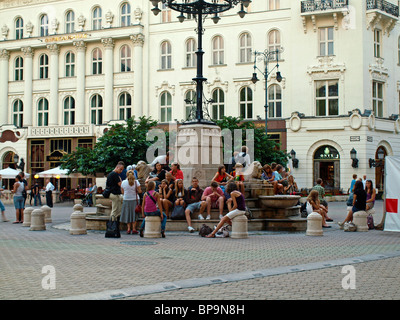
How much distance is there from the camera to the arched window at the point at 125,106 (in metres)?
48.0

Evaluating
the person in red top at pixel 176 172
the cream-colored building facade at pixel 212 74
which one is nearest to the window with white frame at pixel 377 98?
the cream-colored building facade at pixel 212 74

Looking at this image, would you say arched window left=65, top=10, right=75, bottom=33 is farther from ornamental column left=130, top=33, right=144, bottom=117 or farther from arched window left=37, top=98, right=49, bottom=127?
arched window left=37, top=98, right=49, bottom=127

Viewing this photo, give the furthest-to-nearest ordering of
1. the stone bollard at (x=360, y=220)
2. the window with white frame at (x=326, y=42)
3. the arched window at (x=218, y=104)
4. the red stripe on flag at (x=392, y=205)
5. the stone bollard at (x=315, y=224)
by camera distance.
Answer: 1. the arched window at (x=218, y=104)
2. the window with white frame at (x=326, y=42)
3. the stone bollard at (x=360, y=220)
4. the red stripe on flag at (x=392, y=205)
5. the stone bollard at (x=315, y=224)

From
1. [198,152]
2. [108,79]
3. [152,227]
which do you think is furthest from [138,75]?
[152,227]

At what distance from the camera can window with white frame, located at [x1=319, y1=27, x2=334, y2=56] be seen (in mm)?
41719

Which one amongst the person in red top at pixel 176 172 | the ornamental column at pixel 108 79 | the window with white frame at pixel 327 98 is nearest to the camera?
the person in red top at pixel 176 172

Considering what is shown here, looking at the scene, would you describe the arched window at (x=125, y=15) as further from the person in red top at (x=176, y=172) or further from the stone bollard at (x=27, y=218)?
the person in red top at (x=176, y=172)

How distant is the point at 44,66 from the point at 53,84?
90.5 inches

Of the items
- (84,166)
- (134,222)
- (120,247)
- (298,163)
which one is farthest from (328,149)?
(120,247)

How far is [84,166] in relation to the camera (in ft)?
116

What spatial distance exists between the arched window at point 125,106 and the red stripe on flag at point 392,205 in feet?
110

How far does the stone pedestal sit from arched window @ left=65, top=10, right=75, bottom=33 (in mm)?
34018

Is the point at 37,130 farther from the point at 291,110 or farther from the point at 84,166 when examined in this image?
the point at 291,110

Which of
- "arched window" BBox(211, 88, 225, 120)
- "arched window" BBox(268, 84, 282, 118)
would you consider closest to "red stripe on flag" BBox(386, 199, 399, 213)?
"arched window" BBox(268, 84, 282, 118)
